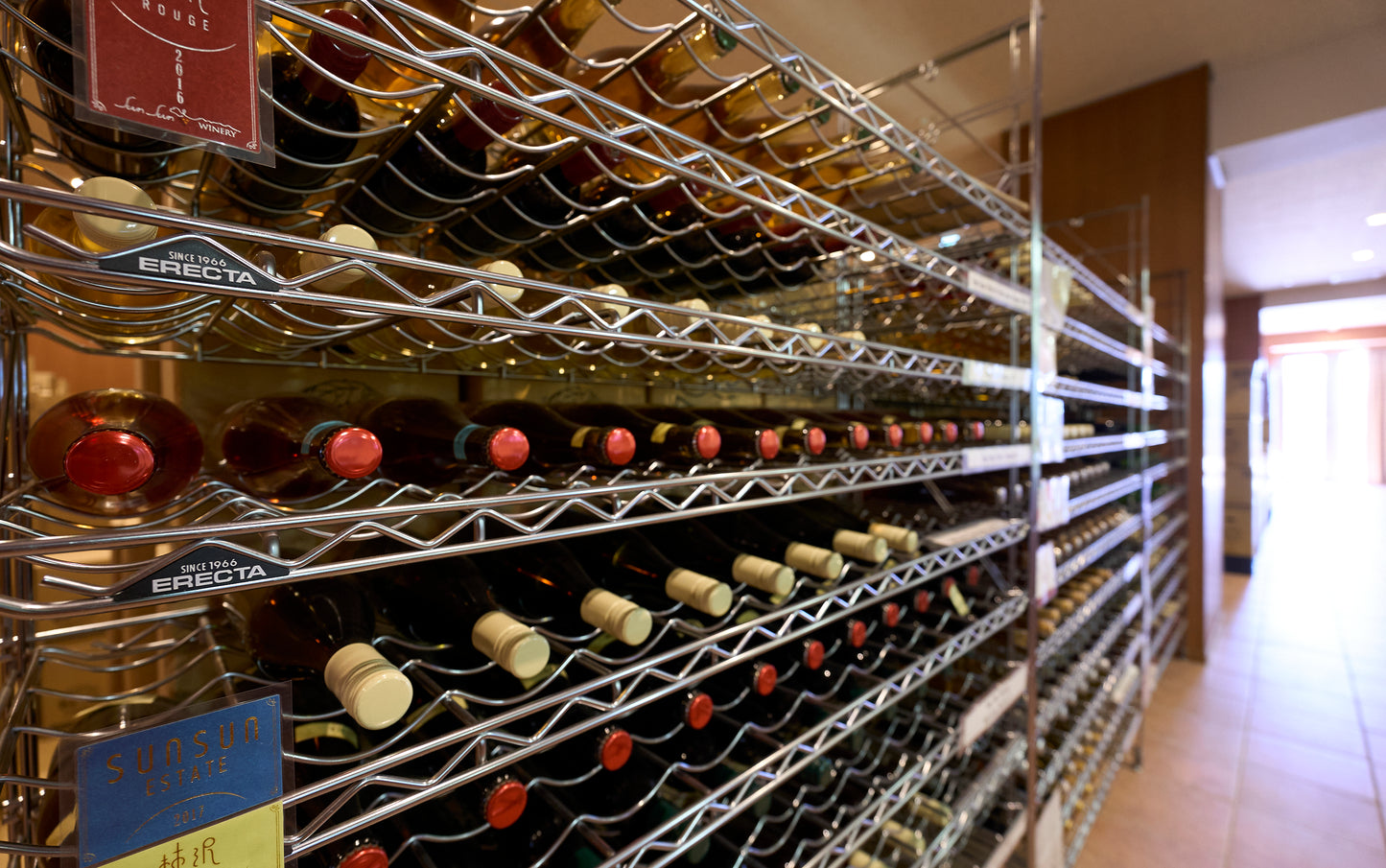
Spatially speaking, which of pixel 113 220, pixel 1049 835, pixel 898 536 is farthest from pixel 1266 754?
pixel 113 220

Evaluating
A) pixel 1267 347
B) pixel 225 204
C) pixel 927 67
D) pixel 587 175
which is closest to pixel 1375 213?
pixel 927 67

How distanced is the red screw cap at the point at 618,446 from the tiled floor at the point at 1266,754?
1633 millimetres

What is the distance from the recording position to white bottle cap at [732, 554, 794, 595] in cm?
63

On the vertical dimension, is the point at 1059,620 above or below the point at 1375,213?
below

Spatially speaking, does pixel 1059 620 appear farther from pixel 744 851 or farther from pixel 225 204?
pixel 225 204

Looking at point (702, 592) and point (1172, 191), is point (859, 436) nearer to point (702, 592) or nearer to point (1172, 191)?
point (702, 592)

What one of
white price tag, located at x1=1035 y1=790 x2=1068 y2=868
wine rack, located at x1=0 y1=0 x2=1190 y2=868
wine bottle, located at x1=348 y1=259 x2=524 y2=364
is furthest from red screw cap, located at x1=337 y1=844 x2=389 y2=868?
white price tag, located at x1=1035 y1=790 x2=1068 y2=868

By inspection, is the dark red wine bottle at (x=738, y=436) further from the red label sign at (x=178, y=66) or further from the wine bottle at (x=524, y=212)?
the red label sign at (x=178, y=66)

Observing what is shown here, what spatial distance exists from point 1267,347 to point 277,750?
11.9 m

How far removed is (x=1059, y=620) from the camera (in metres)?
1.35

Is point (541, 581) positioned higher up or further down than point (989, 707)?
higher up

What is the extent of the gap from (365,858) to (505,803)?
3.5 inches

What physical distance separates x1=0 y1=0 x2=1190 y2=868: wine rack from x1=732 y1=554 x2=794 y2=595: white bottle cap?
0.02 meters

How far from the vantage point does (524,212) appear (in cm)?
53
